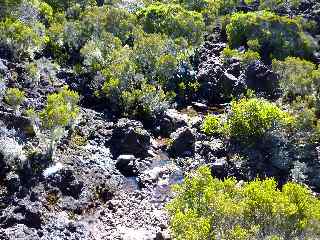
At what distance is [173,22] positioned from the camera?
3253 inches

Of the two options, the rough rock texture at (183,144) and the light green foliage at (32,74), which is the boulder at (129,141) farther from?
the light green foliage at (32,74)

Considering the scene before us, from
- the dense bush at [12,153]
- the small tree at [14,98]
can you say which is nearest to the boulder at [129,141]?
the small tree at [14,98]

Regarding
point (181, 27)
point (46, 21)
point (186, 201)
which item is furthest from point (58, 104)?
point (181, 27)

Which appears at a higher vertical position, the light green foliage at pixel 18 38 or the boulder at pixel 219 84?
the light green foliage at pixel 18 38

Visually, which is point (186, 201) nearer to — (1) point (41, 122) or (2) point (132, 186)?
(2) point (132, 186)

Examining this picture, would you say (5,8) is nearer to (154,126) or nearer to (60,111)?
(154,126)

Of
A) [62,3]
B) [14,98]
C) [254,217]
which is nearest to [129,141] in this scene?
[14,98]

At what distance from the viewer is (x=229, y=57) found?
77688 millimetres

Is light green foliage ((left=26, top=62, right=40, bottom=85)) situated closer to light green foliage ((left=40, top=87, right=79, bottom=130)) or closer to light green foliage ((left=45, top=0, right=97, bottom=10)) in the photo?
light green foliage ((left=40, top=87, right=79, bottom=130))

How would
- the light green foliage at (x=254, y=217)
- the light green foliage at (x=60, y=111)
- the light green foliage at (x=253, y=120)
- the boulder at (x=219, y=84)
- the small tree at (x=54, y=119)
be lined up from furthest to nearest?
the boulder at (x=219, y=84)
the light green foliage at (x=253, y=120)
the light green foliage at (x=60, y=111)
the small tree at (x=54, y=119)
the light green foliage at (x=254, y=217)

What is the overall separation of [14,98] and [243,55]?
115 feet

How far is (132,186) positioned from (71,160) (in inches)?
246

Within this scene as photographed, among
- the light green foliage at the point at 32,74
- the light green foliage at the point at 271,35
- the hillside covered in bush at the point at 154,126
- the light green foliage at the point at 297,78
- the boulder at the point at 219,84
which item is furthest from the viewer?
the light green foliage at the point at 271,35

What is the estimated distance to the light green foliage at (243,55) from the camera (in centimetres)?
7412
